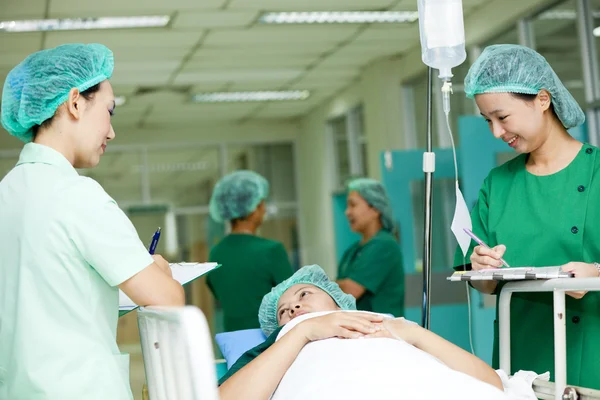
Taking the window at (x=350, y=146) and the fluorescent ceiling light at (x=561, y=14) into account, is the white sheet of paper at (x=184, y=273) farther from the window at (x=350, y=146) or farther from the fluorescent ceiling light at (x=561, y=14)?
the window at (x=350, y=146)

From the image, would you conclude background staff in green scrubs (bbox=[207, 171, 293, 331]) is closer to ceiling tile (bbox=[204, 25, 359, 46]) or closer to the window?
ceiling tile (bbox=[204, 25, 359, 46])

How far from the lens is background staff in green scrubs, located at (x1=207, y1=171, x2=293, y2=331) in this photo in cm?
365

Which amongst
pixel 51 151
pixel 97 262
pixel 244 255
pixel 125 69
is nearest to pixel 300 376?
pixel 97 262

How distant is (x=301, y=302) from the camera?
2.44 metres

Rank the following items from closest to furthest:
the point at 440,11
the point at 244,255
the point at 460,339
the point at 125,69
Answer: the point at 440,11
the point at 244,255
the point at 460,339
the point at 125,69

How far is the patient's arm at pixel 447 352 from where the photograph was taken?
1968 millimetres

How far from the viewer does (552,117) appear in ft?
7.39

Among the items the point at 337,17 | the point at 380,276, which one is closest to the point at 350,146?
the point at 337,17

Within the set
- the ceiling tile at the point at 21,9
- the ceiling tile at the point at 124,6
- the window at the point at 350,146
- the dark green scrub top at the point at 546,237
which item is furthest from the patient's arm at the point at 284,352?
the window at the point at 350,146

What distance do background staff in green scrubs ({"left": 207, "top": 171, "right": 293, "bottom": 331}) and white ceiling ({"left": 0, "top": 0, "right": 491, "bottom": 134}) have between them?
2.19 meters

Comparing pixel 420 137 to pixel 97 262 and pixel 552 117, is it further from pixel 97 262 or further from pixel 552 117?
pixel 97 262

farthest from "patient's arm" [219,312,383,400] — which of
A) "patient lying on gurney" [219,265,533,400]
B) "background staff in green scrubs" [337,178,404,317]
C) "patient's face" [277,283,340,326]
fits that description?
"background staff in green scrubs" [337,178,404,317]

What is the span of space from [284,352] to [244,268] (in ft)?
5.47

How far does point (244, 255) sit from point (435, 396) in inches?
79.3
